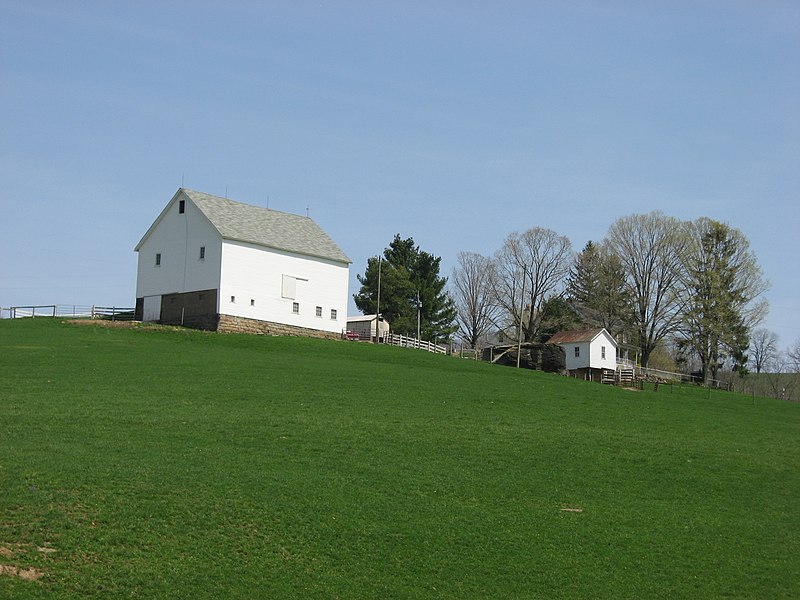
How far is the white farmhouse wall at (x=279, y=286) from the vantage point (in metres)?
57.2

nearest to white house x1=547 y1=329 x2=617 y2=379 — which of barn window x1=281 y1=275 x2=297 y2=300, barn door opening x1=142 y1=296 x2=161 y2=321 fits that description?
barn window x1=281 y1=275 x2=297 y2=300

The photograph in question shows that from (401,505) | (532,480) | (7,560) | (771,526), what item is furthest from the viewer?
(532,480)

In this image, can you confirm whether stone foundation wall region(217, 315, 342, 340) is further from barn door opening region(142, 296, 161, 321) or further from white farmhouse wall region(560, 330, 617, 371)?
white farmhouse wall region(560, 330, 617, 371)

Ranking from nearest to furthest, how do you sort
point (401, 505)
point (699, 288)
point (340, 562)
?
point (340, 562)
point (401, 505)
point (699, 288)

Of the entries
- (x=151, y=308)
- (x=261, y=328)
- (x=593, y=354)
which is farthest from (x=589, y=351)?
(x=151, y=308)

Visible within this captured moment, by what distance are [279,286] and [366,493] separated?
125 feet

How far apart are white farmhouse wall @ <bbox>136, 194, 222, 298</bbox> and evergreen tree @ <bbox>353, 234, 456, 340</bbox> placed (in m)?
21.5

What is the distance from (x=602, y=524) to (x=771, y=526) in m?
4.62

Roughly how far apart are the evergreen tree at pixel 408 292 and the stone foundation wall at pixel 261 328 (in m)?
17.6

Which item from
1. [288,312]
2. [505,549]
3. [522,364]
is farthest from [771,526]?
[522,364]

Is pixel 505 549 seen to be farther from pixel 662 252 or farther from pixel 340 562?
pixel 662 252

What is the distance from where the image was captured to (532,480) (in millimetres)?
25188

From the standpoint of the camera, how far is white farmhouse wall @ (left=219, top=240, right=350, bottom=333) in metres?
57.2

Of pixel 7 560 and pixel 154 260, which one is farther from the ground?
pixel 154 260
